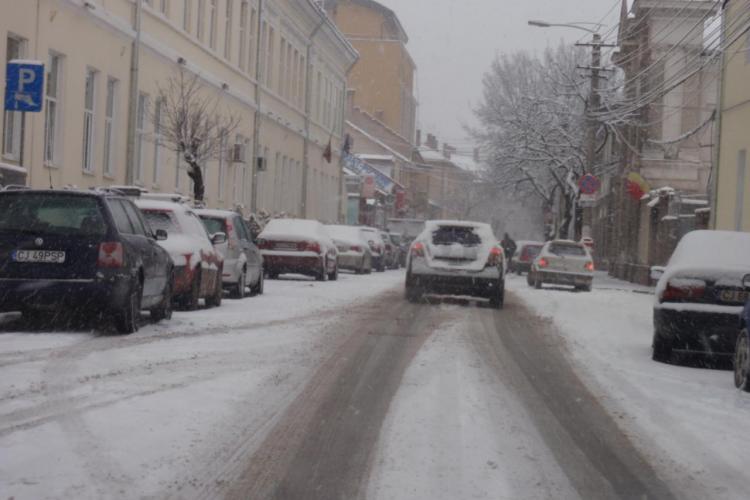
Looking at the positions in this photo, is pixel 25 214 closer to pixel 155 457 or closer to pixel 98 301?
pixel 98 301

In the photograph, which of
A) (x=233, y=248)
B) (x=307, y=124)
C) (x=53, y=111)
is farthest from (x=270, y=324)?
(x=307, y=124)

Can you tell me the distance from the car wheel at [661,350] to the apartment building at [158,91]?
35.5 feet

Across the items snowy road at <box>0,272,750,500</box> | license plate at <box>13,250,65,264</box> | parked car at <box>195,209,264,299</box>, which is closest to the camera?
snowy road at <box>0,272,750,500</box>

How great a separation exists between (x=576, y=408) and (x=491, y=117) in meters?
53.7

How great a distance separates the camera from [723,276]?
12336 millimetres

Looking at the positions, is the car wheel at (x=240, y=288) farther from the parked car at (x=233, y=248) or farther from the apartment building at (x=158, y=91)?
the apartment building at (x=158, y=91)

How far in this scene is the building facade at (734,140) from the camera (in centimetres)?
2820

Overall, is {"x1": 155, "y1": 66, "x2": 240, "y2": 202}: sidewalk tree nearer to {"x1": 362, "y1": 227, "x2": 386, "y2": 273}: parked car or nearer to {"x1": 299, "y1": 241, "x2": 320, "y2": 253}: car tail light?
{"x1": 299, "y1": 241, "x2": 320, "y2": 253}: car tail light

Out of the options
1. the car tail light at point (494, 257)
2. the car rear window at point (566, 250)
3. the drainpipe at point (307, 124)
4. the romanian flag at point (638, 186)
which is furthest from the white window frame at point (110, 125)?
the drainpipe at point (307, 124)

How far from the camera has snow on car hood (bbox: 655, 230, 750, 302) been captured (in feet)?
40.5

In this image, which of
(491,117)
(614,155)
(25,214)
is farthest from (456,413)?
(491,117)

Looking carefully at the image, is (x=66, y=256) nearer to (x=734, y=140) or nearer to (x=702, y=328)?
(x=702, y=328)

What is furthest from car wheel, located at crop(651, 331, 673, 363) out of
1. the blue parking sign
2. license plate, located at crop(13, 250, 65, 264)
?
the blue parking sign

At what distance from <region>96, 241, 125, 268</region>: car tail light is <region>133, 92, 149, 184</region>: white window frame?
1607 centimetres
